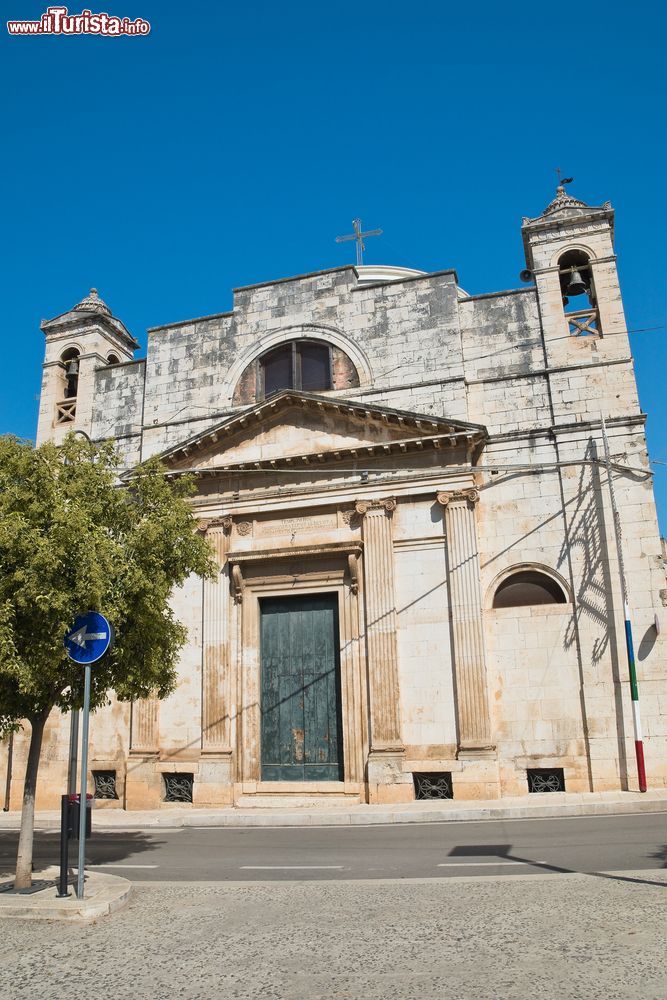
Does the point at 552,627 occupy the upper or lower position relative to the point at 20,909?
upper

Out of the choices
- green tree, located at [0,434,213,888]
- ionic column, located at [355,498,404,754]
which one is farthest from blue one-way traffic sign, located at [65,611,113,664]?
ionic column, located at [355,498,404,754]

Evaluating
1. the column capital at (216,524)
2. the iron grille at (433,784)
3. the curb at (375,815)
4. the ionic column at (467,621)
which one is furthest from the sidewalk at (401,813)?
the column capital at (216,524)

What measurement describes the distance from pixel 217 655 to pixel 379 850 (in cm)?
864

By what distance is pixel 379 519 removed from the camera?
63.8 ft

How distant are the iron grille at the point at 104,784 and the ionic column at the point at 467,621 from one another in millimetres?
8772

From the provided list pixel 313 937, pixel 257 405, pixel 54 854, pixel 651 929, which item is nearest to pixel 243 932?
pixel 313 937

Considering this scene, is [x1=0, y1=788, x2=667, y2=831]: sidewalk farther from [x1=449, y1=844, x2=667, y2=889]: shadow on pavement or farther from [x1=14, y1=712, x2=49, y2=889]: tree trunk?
[x1=14, y1=712, x2=49, y2=889]: tree trunk

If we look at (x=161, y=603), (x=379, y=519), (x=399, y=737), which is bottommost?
(x=399, y=737)

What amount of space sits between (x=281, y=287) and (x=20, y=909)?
17573mm

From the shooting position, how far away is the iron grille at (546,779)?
17.3 m

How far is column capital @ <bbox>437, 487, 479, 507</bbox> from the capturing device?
18.8 metres

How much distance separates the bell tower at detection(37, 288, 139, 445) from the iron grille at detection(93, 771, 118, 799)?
9.69 meters

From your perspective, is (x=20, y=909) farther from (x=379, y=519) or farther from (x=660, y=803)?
(x=379, y=519)

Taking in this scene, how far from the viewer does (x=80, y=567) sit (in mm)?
9789
